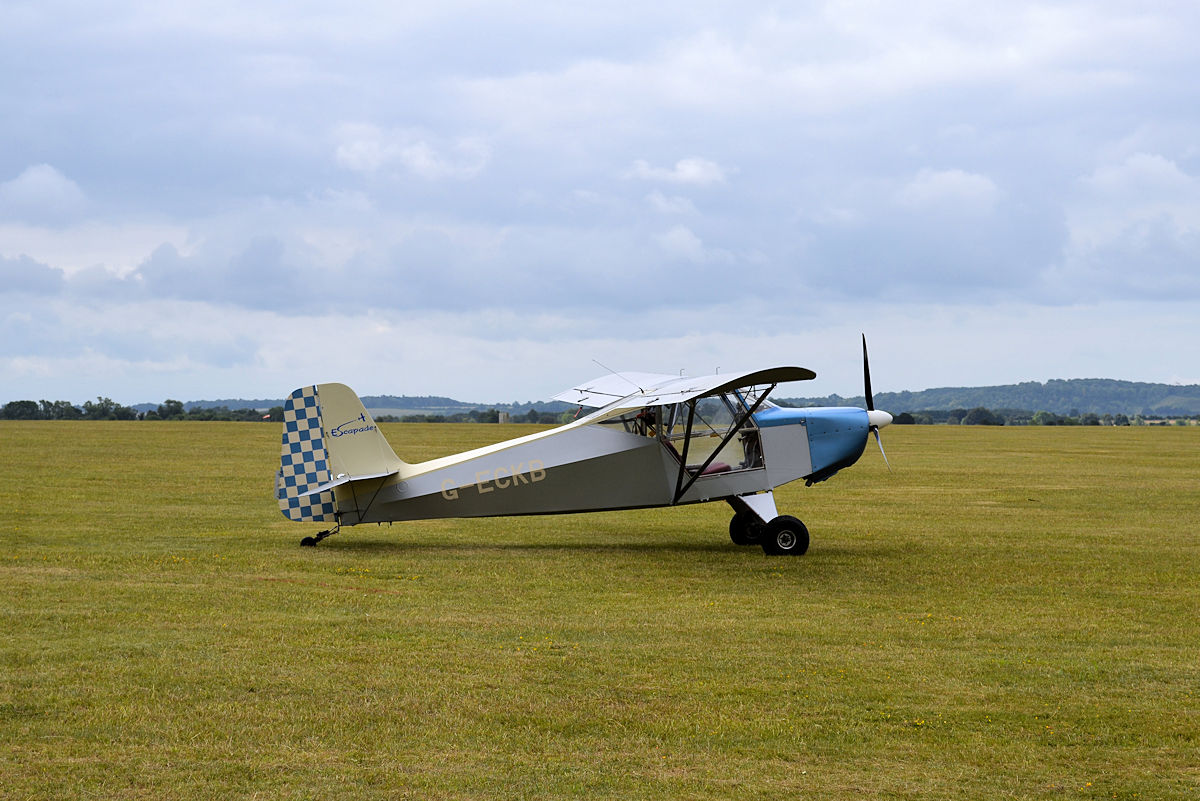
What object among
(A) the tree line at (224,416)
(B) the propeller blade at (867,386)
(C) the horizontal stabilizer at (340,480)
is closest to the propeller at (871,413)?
(B) the propeller blade at (867,386)

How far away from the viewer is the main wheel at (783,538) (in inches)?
554

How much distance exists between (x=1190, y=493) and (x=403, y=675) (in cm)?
2136

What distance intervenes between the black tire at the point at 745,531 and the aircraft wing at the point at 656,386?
2.00 metres

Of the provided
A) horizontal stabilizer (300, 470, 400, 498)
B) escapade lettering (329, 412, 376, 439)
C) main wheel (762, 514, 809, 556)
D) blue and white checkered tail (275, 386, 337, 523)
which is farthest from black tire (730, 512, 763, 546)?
blue and white checkered tail (275, 386, 337, 523)

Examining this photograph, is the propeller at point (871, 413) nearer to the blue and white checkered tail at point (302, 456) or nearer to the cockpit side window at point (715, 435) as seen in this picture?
the cockpit side window at point (715, 435)

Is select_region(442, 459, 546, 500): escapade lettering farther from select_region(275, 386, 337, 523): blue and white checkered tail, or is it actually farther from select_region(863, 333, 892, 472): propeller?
select_region(863, 333, 892, 472): propeller

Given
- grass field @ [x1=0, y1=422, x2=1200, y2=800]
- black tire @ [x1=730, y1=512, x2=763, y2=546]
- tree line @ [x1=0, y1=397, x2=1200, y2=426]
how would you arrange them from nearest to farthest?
grass field @ [x1=0, y1=422, x2=1200, y2=800] < black tire @ [x1=730, y1=512, x2=763, y2=546] < tree line @ [x1=0, y1=397, x2=1200, y2=426]

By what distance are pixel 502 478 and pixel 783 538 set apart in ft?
11.7

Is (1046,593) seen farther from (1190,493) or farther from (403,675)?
(1190,493)

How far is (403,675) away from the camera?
7.48m

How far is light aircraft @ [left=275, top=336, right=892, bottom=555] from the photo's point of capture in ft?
→ 45.4

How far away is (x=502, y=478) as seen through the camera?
46.0ft

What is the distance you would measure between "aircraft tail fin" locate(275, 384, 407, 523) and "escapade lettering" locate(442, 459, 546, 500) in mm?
783

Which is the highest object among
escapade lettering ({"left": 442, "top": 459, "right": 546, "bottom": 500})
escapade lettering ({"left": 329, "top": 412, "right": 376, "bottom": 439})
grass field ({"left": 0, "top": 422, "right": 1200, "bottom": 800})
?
escapade lettering ({"left": 329, "top": 412, "right": 376, "bottom": 439})
